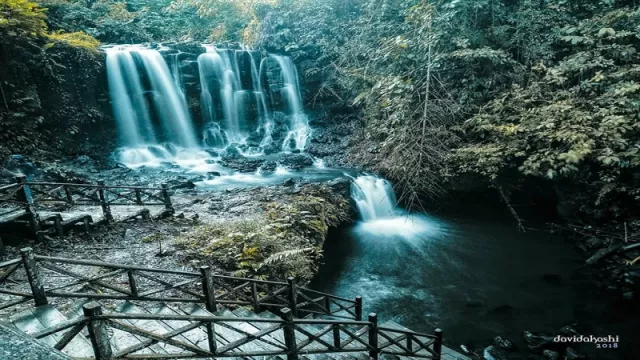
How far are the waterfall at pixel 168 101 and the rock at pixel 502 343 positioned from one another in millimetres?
19258

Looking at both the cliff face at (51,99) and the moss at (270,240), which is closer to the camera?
the moss at (270,240)

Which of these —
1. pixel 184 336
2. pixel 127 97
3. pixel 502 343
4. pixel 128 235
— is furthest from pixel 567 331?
pixel 127 97

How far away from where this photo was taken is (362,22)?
63.4ft

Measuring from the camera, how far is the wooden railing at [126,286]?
4.82 meters

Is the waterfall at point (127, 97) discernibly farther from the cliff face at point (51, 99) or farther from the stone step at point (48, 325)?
the stone step at point (48, 325)

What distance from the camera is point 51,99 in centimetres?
1770

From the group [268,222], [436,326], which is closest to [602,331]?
[436,326]

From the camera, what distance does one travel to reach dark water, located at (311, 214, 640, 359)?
29.9 ft

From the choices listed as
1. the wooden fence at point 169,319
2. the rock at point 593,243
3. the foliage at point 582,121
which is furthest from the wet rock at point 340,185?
the rock at point 593,243

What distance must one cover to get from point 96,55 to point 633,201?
25.2 m

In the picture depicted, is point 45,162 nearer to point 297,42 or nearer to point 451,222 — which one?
point 297,42

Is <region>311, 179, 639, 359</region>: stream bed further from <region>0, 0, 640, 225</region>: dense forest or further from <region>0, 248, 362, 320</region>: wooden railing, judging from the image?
<region>0, 248, 362, 320</region>: wooden railing

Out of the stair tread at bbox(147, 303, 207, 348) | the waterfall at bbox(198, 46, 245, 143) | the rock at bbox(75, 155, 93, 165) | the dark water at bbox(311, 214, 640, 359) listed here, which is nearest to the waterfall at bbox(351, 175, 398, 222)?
the dark water at bbox(311, 214, 640, 359)

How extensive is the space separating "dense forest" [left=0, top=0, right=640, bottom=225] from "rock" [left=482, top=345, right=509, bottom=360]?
4213mm
